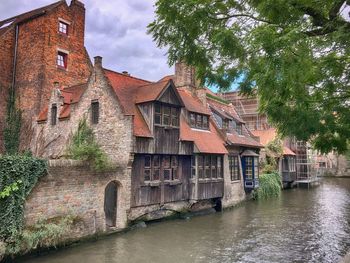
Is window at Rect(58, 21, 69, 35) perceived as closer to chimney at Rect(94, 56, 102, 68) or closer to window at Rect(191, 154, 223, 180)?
chimney at Rect(94, 56, 102, 68)

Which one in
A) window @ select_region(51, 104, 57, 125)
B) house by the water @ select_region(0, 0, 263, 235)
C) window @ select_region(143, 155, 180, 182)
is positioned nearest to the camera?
house by the water @ select_region(0, 0, 263, 235)

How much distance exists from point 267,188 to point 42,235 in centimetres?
2128

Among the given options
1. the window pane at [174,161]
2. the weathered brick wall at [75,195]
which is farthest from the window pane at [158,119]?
the weathered brick wall at [75,195]

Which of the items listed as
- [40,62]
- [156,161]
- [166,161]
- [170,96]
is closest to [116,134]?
[156,161]

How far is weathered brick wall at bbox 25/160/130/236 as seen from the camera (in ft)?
39.2

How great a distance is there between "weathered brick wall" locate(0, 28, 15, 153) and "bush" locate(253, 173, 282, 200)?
20656 millimetres

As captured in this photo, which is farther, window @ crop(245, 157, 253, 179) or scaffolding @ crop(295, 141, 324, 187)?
scaffolding @ crop(295, 141, 324, 187)

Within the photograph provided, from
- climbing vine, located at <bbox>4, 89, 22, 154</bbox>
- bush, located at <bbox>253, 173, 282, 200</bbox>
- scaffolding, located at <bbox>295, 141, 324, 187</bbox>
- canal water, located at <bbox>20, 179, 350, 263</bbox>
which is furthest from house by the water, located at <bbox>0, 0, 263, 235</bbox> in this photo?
scaffolding, located at <bbox>295, 141, 324, 187</bbox>

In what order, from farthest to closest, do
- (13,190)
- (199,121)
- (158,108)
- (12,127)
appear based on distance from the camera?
1. (12,127)
2. (199,121)
3. (158,108)
4. (13,190)

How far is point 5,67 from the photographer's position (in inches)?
993

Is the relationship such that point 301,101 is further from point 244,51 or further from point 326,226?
point 326,226

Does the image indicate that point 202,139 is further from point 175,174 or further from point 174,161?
point 175,174

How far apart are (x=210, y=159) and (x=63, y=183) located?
10283 mm

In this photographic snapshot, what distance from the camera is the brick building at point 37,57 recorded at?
2423cm
